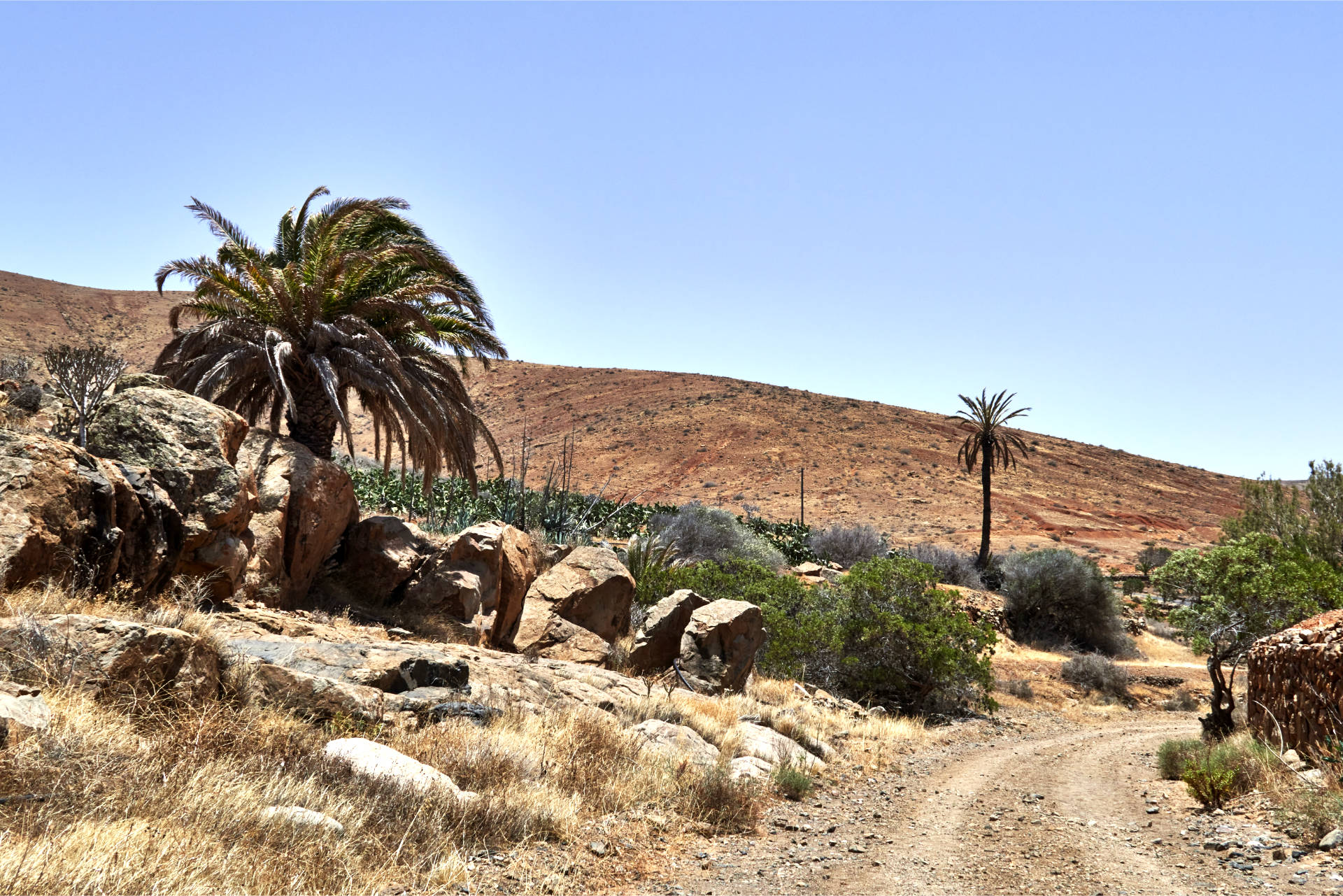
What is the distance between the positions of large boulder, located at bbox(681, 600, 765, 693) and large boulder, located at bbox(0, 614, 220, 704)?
9.47 meters

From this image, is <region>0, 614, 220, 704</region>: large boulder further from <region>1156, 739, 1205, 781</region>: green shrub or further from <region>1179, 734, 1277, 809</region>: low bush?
<region>1156, 739, 1205, 781</region>: green shrub

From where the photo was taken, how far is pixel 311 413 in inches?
549

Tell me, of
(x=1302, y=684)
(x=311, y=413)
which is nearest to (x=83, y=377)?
(x=311, y=413)

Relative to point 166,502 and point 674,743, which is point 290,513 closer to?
point 166,502

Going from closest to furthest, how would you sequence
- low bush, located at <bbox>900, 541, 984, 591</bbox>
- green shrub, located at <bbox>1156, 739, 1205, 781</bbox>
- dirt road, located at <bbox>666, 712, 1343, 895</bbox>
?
1. dirt road, located at <bbox>666, 712, 1343, 895</bbox>
2. green shrub, located at <bbox>1156, 739, 1205, 781</bbox>
3. low bush, located at <bbox>900, 541, 984, 591</bbox>

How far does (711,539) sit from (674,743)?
1959 centimetres

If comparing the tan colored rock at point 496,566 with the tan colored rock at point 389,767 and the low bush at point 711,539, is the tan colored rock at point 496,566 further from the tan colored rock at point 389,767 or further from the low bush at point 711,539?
the low bush at point 711,539

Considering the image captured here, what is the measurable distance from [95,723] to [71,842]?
1697 millimetres

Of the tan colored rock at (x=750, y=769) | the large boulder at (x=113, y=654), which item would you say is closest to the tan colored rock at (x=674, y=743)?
the tan colored rock at (x=750, y=769)

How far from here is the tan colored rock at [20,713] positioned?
15.9 ft

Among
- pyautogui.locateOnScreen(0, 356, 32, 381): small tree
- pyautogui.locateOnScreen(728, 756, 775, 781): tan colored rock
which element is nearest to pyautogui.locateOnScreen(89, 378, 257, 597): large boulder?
pyautogui.locateOnScreen(0, 356, 32, 381): small tree

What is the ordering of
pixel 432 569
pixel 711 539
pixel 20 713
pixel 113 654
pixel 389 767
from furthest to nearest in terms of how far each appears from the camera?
pixel 711 539 → pixel 432 569 → pixel 389 767 → pixel 113 654 → pixel 20 713

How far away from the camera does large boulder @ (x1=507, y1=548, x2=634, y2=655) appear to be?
14.5m

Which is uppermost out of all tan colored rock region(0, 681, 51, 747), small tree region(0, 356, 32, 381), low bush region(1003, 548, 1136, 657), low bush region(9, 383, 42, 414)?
small tree region(0, 356, 32, 381)
